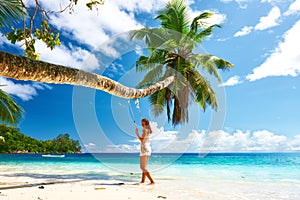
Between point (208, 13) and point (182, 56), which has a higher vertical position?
point (208, 13)

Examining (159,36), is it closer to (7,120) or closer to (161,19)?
(161,19)

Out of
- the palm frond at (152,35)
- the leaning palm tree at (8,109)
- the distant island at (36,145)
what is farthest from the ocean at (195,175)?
the distant island at (36,145)

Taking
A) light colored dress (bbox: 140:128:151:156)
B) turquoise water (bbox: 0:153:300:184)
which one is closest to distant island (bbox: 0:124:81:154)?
turquoise water (bbox: 0:153:300:184)

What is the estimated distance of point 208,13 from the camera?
13.0 m

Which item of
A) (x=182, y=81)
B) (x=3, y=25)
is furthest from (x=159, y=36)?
(x=3, y=25)

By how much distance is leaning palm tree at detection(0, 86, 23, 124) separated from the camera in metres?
9.17

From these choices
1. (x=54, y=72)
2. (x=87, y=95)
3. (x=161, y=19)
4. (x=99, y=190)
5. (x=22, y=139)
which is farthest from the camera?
(x=22, y=139)

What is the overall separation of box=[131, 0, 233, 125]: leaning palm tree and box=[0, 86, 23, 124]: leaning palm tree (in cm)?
530

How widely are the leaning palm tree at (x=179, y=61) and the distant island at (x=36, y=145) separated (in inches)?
1655

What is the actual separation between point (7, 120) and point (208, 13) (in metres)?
9.41

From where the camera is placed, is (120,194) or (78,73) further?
(120,194)

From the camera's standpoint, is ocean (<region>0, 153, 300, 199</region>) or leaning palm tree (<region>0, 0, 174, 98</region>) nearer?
leaning palm tree (<region>0, 0, 174, 98</region>)

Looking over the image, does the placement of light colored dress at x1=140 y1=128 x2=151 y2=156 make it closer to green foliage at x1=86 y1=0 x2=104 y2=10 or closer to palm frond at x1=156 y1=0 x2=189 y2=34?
green foliage at x1=86 y1=0 x2=104 y2=10

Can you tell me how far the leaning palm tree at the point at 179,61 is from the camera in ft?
39.9
